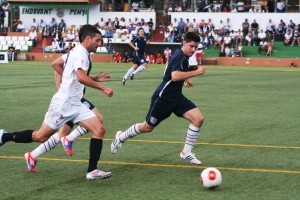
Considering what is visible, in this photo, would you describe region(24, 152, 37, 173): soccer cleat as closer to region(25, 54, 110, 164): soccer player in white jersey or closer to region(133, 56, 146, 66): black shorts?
region(25, 54, 110, 164): soccer player in white jersey

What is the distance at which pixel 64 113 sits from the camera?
9.09m

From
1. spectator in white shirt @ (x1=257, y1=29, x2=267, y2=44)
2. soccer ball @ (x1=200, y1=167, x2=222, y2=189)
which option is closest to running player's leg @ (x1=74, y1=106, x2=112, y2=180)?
soccer ball @ (x1=200, y1=167, x2=222, y2=189)

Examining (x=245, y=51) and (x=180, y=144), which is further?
(x=245, y=51)

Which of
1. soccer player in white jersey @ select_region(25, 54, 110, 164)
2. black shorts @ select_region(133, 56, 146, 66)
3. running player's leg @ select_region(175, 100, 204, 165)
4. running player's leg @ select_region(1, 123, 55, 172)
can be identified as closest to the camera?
running player's leg @ select_region(1, 123, 55, 172)

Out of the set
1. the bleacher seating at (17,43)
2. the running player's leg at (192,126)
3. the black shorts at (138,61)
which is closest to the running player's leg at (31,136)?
the running player's leg at (192,126)

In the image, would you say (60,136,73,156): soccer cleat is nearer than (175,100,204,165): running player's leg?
No

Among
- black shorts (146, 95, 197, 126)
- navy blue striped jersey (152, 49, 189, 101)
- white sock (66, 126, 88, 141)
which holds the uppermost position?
navy blue striped jersey (152, 49, 189, 101)

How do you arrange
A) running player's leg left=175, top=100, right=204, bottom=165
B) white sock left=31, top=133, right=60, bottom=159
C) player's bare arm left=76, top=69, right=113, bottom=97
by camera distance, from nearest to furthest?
1. player's bare arm left=76, top=69, right=113, bottom=97
2. white sock left=31, top=133, right=60, bottom=159
3. running player's leg left=175, top=100, right=204, bottom=165

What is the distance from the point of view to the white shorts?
29.8 feet

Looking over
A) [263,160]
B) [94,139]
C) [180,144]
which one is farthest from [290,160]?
[94,139]

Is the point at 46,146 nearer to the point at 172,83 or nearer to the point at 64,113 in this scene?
the point at 64,113

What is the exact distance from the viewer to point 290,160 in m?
10.6

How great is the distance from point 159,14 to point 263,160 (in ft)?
165

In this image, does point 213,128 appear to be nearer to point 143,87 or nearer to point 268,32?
point 143,87
